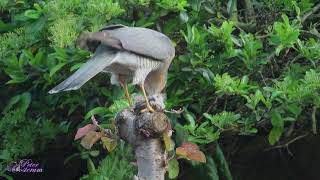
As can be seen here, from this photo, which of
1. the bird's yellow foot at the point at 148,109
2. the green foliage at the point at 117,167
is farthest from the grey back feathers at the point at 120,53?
the green foliage at the point at 117,167

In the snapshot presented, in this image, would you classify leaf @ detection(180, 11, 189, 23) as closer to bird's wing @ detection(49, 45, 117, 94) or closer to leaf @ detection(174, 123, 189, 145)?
leaf @ detection(174, 123, 189, 145)

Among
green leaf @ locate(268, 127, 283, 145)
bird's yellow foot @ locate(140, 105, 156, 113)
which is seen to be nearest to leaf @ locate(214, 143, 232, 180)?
green leaf @ locate(268, 127, 283, 145)

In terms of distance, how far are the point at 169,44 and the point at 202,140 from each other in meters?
0.60

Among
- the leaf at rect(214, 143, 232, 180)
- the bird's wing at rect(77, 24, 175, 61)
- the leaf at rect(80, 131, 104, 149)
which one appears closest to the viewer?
the bird's wing at rect(77, 24, 175, 61)

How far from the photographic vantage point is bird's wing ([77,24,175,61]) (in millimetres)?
2055

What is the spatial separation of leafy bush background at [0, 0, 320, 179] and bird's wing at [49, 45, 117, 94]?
0.59 m

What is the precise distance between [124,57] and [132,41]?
54 mm

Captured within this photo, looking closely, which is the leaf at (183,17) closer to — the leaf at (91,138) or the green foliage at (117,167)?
the green foliage at (117,167)

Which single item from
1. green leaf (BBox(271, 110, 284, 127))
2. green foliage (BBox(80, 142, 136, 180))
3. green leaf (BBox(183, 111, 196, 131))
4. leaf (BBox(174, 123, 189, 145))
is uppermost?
green leaf (BBox(271, 110, 284, 127))

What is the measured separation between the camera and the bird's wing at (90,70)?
6.48 ft

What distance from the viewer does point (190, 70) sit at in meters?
2.89

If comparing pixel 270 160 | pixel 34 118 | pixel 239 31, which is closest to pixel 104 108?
pixel 34 118

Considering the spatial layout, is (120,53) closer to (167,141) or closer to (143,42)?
(143,42)

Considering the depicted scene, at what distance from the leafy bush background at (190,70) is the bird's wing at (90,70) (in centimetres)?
59
